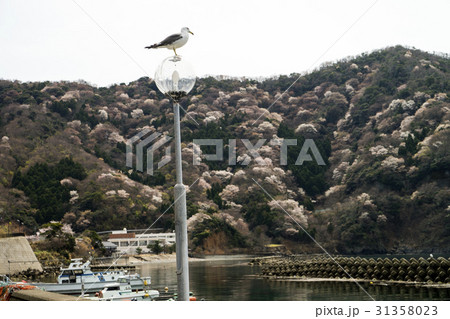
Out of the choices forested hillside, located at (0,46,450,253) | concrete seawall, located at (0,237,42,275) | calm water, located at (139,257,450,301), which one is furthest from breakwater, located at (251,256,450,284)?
forested hillside, located at (0,46,450,253)

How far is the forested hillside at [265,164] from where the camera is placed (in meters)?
64.3

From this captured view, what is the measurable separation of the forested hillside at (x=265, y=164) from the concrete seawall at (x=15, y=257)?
64.6 ft

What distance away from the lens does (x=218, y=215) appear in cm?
7231

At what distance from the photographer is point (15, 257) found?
141ft

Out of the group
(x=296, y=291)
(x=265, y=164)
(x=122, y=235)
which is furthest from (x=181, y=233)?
(x=265, y=164)

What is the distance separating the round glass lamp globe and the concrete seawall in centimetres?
3784

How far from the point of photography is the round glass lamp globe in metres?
6.17

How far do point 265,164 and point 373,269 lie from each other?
178ft

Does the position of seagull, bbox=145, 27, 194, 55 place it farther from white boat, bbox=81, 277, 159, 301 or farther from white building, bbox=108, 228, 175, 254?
white building, bbox=108, 228, 175, 254

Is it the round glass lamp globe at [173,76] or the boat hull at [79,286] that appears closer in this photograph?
the round glass lamp globe at [173,76]

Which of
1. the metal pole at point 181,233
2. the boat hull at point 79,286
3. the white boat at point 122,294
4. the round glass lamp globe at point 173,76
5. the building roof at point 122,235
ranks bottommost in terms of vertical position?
the boat hull at point 79,286

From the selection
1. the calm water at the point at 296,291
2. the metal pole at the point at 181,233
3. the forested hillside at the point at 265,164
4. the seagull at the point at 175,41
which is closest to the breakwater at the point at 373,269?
the calm water at the point at 296,291

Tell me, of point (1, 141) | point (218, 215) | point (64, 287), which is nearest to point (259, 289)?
point (64, 287)

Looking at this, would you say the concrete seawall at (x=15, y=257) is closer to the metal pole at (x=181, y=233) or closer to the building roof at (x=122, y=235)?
the building roof at (x=122, y=235)
